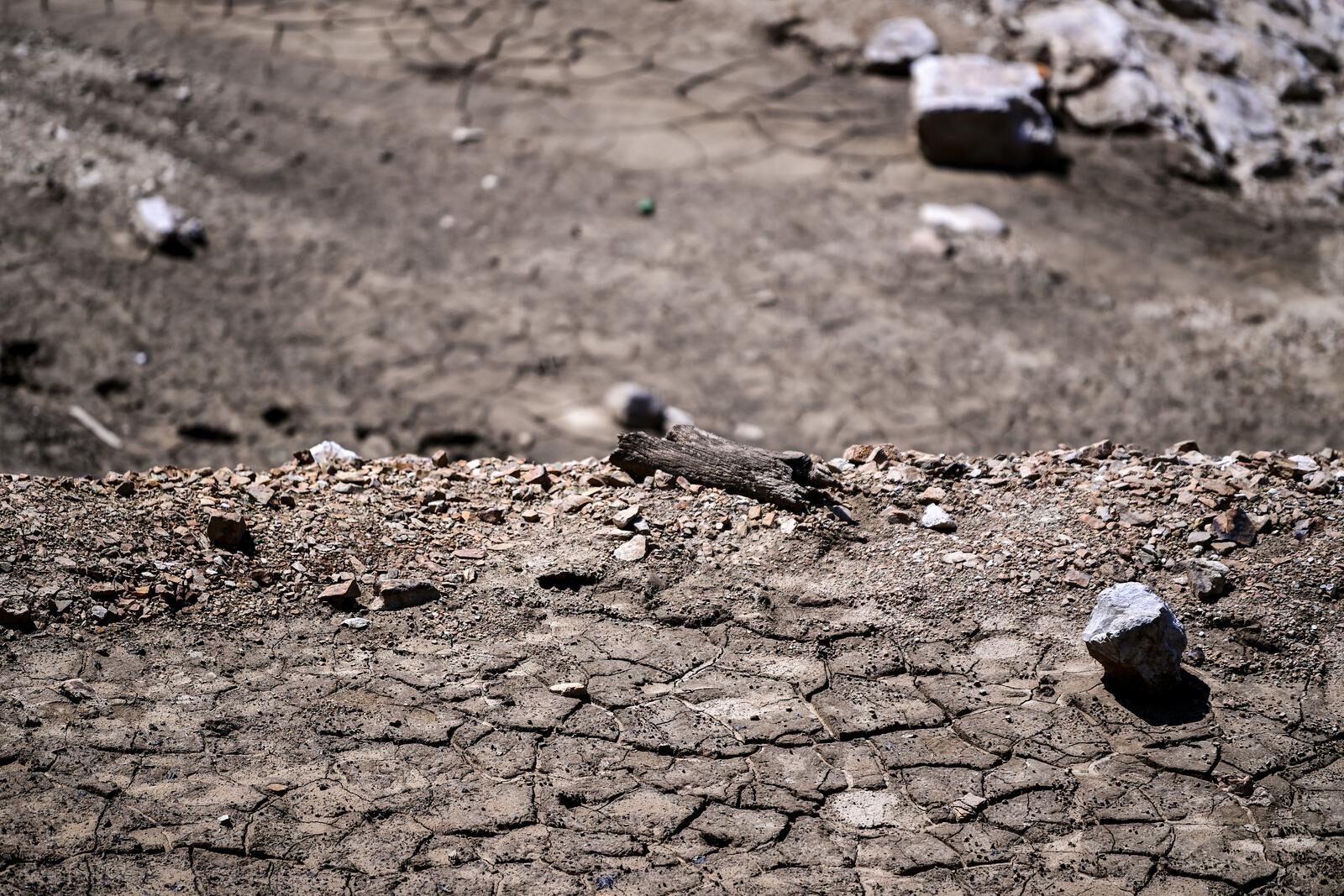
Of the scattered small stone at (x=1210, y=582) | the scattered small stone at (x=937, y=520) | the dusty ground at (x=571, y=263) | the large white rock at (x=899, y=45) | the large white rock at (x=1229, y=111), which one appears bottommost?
the dusty ground at (x=571, y=263)

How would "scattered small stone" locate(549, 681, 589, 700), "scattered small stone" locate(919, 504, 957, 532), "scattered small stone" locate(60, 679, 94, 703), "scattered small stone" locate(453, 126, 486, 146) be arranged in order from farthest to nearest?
1. "scattered small stone" locate(453, 126, 486, 146)
2. "scattered small stone" locate(919, 504, 957, 532)
3. "scattered small stone" locate(549, 681, 589, 700)
4. "scattered small stone" locate(60, 679, 94, 703)

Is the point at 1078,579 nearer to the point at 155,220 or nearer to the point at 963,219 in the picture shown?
the point at 963,219

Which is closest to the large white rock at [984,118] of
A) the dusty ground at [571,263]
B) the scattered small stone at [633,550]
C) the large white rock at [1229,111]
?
the dusty ground at [571,263]

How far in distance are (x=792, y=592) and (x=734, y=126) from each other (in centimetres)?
471

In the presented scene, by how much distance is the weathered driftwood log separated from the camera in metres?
3.16

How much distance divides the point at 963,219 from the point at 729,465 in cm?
365

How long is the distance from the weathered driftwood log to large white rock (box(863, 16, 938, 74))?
15.3ft

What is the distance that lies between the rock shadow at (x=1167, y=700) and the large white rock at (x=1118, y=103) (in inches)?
198

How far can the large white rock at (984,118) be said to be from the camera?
6566 mm

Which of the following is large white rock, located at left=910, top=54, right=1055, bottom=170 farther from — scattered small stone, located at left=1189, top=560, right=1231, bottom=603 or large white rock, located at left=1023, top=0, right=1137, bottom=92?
scattered small stone, located at left=1189, top=560, right=1231, bottom=603

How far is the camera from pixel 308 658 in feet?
8.77

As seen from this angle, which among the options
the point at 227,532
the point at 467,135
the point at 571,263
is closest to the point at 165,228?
the point at 467,135

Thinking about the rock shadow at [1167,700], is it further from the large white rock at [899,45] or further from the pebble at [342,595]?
the large white rock at [899,45]

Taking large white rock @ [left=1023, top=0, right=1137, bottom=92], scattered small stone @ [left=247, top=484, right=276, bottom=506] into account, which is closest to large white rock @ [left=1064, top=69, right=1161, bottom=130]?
large white rock @ [left=1023, top=0, right=1137, bottom=92]
